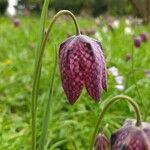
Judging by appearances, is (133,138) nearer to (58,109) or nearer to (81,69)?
(81,69)

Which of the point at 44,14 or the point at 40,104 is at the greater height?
the point at 44,14

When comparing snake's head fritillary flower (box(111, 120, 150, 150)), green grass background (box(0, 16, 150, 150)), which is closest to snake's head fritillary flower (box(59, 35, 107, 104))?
snake's head fritillary flower (box(111, 120, 150, 150))

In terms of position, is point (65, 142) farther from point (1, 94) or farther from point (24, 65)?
point (24, 65)

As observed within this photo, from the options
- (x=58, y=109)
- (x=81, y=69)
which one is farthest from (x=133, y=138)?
(x=58, y=109)

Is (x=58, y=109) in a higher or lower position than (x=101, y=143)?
lower

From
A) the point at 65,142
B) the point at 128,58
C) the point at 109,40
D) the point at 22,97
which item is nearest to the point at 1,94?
the point at 22,97
